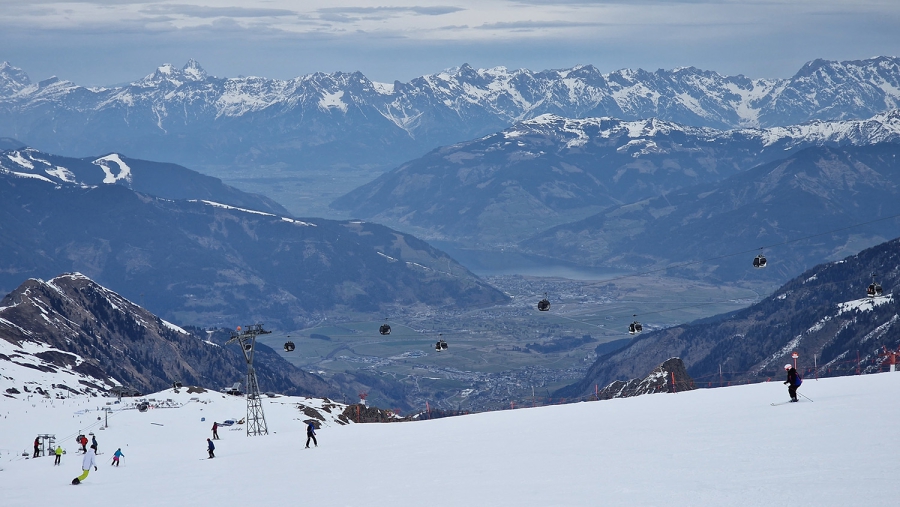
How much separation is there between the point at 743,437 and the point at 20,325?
542ft

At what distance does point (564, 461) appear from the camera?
42.9m

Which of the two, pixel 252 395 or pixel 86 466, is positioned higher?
pixel 252 395

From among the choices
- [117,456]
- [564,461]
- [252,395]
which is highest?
[252,395]

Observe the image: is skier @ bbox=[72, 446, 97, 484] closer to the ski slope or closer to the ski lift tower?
the ski slope

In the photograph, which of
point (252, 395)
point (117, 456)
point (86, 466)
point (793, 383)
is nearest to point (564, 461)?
point (793, 383)

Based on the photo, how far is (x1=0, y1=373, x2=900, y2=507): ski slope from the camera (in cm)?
3550

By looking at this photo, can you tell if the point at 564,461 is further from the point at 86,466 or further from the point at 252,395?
the point at 252,395

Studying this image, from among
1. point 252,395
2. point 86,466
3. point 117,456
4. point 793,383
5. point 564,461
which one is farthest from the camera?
point 252,395

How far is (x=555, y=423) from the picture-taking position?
55.6m

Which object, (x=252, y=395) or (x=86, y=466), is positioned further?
(x=252, y=395)

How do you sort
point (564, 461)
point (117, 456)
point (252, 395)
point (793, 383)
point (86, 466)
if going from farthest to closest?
point (252, 395) → point (117, 456) → point (793, 383) → point (86, 466) → point (564, 461)

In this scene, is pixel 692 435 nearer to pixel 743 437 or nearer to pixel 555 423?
pixel 743 437

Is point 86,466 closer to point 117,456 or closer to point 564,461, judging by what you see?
point 117,456

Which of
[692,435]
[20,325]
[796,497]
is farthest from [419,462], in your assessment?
[20,325]
